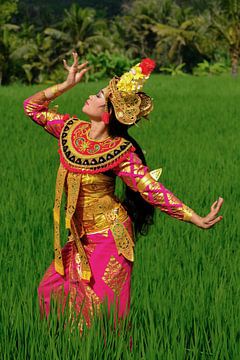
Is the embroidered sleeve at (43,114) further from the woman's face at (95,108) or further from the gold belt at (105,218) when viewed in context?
the gold belt at (105,218)

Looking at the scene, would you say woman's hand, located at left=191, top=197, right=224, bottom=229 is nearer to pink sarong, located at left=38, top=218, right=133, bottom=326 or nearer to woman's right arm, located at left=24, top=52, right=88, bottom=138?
pink sarong, located at left=38, top=218, right=133, bottom=326

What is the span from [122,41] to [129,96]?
2872 cm

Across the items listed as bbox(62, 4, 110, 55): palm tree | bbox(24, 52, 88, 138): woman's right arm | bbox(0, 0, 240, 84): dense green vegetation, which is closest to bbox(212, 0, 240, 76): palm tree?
bbox(0, 0, 240, 84): dense green vegetation

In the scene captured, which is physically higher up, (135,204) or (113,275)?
(135,204)

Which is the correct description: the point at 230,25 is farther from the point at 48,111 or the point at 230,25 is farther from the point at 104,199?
the point at 104,199

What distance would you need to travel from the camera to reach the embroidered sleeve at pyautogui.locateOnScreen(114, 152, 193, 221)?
2275 millimetres

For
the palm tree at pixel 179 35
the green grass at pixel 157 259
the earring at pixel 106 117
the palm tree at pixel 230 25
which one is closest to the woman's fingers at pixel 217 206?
the green grass at pixel 157 259

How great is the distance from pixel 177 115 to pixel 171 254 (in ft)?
27.1

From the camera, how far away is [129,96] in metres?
2.35

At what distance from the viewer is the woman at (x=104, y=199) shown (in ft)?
7.58

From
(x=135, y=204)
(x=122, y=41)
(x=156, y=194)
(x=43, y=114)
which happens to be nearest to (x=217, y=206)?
(x=156, y=194)

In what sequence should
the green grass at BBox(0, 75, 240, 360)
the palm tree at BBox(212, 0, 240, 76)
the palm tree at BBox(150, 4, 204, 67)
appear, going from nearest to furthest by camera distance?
the green grass at BBox(0, 75, 240, 360) < the palm tree at BBox(212, 0, 240, 76) < the palm tree at BBox(150, 4, 204, 67)

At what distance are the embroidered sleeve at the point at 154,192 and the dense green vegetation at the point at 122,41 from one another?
19.5 m

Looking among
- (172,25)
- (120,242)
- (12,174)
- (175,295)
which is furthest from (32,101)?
(172,25)
